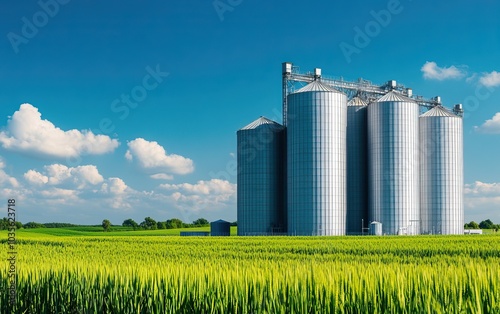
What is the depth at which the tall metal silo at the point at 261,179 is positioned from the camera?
277 feet

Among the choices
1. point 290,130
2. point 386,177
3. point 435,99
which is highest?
point 435,99

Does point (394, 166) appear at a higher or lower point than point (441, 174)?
higher

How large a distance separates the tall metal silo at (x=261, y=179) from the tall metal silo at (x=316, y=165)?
501cm

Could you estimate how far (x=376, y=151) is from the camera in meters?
82.9

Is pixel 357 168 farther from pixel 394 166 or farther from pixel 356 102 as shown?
pixel 356 102

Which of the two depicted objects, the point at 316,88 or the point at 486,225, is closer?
the point at 316,88

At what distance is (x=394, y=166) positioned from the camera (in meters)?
81.0

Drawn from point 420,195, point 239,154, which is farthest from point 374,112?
point 239,154

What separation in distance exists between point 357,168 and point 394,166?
7.10m

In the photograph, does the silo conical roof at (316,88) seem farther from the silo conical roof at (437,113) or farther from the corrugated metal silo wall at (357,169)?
the silo conical roof at (437,113)

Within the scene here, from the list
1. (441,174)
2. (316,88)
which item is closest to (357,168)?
(441,174)

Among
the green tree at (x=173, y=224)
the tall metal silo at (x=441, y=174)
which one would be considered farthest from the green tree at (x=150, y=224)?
the tall metal silo at (x=441, y=174)

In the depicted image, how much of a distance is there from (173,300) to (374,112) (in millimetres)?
77398

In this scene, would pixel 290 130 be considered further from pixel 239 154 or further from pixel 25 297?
pixel 25 297
